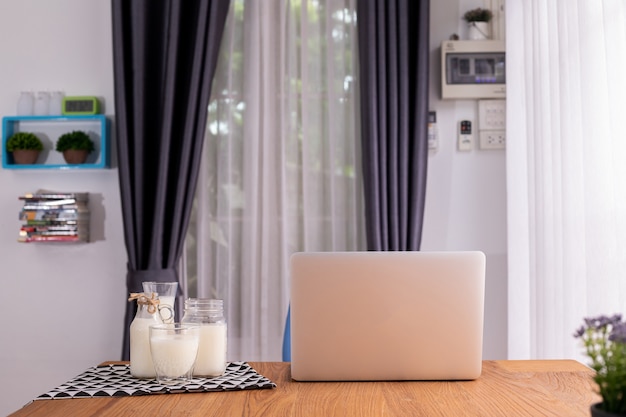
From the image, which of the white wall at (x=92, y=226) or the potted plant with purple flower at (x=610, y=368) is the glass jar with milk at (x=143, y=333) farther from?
the white wall at (x=92, y=226)

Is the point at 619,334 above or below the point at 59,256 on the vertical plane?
above

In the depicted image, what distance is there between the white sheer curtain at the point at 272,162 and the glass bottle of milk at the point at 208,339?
2.19 m

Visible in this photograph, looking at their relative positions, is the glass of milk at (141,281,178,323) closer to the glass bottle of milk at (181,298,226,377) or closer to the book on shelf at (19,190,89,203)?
the glass bottle of milk at (181,298,226,377)

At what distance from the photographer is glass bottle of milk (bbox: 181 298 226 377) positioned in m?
1.70

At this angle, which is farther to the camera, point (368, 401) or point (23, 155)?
point (23, 155)

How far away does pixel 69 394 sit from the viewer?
1.54 metres

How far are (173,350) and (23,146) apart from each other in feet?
8.68

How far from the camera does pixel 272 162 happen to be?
3975 mm

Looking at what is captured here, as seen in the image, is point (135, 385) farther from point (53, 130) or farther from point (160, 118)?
point (53, 130)

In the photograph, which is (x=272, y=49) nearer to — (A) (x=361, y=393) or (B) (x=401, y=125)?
(B) (x=401, y=125)

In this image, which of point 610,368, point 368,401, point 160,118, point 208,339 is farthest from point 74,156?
point 610,368

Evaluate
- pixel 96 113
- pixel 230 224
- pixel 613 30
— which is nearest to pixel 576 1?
pixel 613 30

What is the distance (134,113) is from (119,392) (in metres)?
2.54

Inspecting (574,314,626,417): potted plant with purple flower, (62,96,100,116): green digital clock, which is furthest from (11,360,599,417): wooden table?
(62,96,100,116): green digital clock
